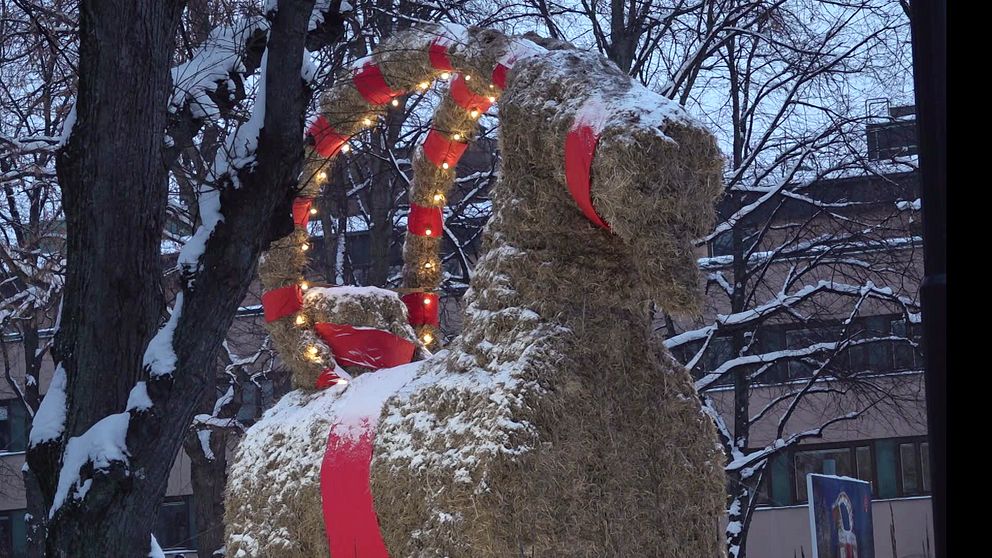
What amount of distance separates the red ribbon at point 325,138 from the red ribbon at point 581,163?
6.97 feet

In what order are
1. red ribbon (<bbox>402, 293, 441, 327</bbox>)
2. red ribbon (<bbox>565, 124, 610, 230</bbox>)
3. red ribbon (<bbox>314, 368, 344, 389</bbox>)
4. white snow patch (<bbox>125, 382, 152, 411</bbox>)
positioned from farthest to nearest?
red ribbon (<bbox>402, 293, 441, 327</bbox>)
red ribbon (<bbox>314, 368, 344, 389</bbox>)
white snow patch (<bbox>125, 382, 152, 411</bbox>)
red ribbon (<bbox>565, 124, 610, 230</bbox>)

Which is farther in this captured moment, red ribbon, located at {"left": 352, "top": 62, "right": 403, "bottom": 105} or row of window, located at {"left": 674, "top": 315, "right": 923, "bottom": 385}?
row of window, located at {"left": 674, "top": 315, "right": 923, "bottom": 385}

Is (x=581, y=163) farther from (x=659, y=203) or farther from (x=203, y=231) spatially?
(x=203, y=231)

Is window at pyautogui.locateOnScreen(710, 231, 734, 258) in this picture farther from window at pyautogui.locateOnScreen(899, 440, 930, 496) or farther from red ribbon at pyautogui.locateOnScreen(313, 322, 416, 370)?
red ribbon at pyautogui.locateOnScreen(313, 322, 416, 370)

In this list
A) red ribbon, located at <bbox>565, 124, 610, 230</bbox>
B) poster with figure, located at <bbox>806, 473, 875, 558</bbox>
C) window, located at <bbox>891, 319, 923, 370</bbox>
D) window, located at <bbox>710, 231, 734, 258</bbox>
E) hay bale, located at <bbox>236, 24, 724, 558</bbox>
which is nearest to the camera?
hay bale, located at <bbox>236, 24, 724, 558</bbox>

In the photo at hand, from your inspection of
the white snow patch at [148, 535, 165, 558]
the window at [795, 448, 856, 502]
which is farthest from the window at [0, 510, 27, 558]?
the white snow patch at [148, 535, 165, 558]

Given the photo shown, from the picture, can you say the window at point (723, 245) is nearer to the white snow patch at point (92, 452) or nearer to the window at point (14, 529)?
the white snow patch at point (92, 452)

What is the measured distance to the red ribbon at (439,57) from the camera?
5223 mm

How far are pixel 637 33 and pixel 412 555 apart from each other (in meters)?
8.23

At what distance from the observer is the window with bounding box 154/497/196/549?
23.2m

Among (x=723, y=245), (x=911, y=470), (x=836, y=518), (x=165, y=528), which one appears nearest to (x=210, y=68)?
(x=836, y=518)

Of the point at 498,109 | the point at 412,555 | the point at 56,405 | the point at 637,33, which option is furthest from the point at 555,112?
the point at 637,33

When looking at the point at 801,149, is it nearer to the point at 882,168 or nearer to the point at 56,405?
the point at 882,168

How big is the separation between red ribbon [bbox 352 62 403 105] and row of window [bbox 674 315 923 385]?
692 cm
